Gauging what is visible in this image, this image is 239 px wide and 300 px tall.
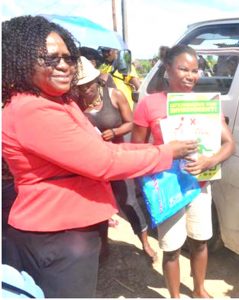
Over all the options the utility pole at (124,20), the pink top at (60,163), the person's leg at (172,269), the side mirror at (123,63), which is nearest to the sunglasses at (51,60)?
the pink top at (60,163)

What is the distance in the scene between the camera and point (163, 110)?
7.40 ft

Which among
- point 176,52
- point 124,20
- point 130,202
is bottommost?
point 130,202

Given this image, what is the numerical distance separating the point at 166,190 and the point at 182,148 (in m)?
0.40

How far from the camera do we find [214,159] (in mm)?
2104

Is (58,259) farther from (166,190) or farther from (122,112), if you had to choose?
(122,112)

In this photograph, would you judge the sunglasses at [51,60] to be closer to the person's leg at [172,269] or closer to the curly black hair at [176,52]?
the curly black hair at [176,52]

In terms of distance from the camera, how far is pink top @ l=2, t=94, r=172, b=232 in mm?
1433

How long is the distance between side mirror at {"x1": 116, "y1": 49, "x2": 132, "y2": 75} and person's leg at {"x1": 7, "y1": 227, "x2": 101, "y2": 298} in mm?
5220

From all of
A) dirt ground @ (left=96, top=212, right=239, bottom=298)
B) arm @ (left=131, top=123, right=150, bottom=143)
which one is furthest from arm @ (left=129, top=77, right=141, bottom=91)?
arm @ (left=131, top=123, right=150, bottom=143)

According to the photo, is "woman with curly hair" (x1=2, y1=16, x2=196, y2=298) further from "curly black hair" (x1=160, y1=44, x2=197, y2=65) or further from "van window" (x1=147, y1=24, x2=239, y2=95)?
"van window" (x1=147, y1=24, x2=239, y2=95)

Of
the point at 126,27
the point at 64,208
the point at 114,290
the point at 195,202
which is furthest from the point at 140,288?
the point at 126,27

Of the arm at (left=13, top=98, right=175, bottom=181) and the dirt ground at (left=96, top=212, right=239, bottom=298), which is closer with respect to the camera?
the arm at (left=13, top=98, right=175, bottom=181)

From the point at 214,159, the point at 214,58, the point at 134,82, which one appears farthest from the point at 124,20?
the point at 214,159

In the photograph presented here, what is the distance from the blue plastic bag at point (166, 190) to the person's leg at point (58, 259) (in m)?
0.49
